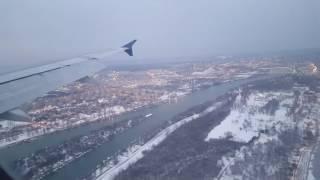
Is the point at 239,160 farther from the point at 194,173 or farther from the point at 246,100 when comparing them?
the point at 246,100

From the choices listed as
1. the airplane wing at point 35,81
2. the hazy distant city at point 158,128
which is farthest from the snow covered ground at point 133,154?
the airplane wing at point 35,81

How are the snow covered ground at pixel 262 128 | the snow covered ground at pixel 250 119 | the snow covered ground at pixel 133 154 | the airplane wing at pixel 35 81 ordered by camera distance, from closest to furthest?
the airplane wing at pixel 35 81, the snow covered ground at pixel 262 128, the snow covered ground at pixel 133 154, the snow covered ground at pixel 250 119

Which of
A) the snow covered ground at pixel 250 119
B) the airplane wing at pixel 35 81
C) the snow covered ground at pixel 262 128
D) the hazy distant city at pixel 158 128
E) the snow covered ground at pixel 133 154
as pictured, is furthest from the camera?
the snow covered ground at pixel 250 119

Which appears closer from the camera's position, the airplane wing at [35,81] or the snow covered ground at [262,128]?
the airplane wing at [35,81]

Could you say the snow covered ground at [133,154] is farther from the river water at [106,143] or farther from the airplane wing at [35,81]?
the airplane wing at [35,81]

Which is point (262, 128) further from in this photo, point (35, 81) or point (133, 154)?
point (35, 81)

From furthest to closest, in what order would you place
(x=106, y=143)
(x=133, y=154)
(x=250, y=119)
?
1. (x=250, y=119)
2. (x=106, y=143)
3. (x=133, y=154)

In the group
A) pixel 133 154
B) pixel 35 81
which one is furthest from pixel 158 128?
pixel 35 81
